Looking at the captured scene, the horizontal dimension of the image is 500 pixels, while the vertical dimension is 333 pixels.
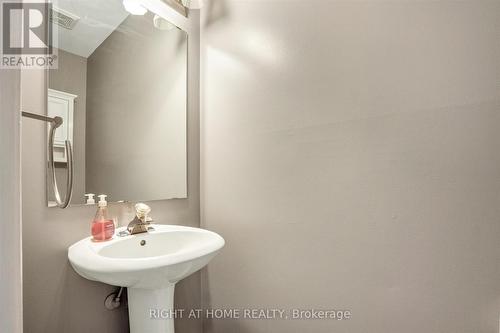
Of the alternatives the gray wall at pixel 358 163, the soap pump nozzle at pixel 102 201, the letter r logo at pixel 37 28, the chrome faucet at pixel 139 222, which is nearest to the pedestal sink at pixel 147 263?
the chrome faucet at pixel 139 222

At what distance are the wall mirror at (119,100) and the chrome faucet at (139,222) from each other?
0.43 feet

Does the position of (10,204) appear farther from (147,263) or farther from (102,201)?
(102,201)

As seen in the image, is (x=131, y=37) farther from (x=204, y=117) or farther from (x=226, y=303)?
(x=226, y=303)

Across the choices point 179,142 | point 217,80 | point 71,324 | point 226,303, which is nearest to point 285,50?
point 217,80

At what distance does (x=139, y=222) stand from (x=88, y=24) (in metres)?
0.82

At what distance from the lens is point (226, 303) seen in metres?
1.36

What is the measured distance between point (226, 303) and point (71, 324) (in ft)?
2.26

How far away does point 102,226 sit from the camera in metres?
0.95

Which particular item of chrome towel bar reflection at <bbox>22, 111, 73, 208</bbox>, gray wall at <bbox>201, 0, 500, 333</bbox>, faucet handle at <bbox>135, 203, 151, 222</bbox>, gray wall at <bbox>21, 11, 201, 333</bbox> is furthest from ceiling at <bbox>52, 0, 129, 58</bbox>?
faucet handle at <bbox>135, 203, 151, 222</bbox>

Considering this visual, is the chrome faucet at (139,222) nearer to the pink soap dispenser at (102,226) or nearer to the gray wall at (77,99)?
the pink soap dispenser at (102,226)

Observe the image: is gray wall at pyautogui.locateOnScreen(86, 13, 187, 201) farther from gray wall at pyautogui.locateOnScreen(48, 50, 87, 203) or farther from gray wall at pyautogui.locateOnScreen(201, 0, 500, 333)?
gray wall at pyautogui.locateOnScreen(201, 0, 500, 333)

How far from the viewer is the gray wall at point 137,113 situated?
3.55ft

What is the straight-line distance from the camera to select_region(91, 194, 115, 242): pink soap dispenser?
945 millimetres

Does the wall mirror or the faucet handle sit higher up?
the wall mirror
